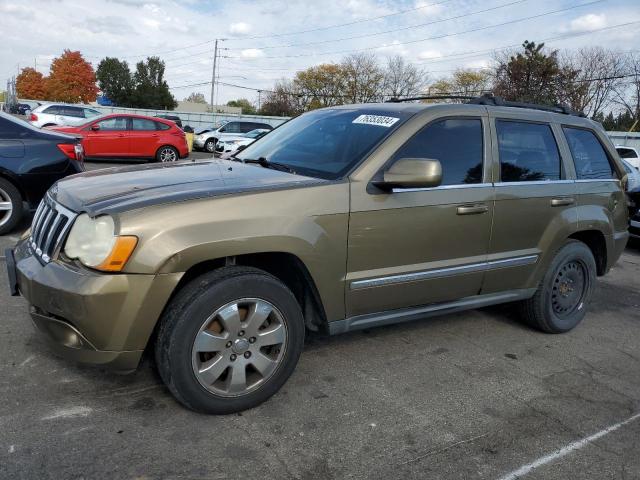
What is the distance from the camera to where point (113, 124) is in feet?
52.4

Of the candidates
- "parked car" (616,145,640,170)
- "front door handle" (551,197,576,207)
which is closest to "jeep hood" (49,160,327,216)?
"front door handle" (551,197,576,207)

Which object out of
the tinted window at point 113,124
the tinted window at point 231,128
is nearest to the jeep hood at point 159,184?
the tinted window at point 113,124

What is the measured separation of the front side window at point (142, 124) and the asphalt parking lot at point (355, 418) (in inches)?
512

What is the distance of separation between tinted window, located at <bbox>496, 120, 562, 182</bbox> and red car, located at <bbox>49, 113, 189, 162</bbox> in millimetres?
12206

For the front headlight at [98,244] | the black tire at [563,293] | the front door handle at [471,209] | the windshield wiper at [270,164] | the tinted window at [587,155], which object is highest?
the tinted window at [587,155]

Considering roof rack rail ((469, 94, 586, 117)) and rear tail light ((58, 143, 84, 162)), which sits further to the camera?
rear tail light ((58, 143, 84, 162))

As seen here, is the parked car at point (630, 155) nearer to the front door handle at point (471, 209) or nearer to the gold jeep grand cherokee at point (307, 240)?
the gold jeep grand cherokee at point (307, 240)

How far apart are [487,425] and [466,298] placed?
1051mm

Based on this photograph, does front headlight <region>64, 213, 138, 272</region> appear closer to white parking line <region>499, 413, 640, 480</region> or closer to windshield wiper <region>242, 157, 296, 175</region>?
windshield wiper <region>242, 157, 296, 175</region>

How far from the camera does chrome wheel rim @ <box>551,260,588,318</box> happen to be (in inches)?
180

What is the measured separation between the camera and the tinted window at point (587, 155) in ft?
14.9

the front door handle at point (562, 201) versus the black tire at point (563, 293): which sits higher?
the front door handle at point (562, 201)

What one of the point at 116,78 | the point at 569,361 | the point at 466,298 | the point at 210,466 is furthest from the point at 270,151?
the point at 116,78

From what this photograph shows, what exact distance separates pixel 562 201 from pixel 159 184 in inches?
119
